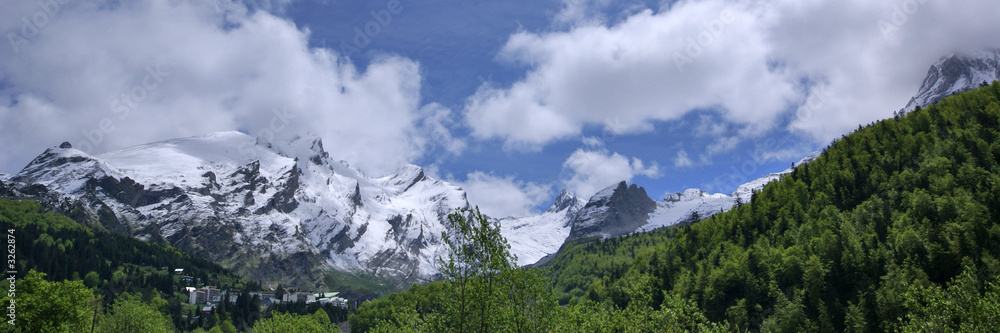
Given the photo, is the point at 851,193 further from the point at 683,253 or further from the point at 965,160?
the point at 683,253

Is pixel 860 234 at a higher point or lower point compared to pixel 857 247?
higher

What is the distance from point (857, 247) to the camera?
11725cm

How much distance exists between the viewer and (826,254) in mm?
123000

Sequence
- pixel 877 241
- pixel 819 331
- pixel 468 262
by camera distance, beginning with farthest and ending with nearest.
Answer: pixel 877 241 → pixel 819 331 → pixel 468 262

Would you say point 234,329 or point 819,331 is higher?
point 234,329

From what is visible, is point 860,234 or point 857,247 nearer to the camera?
point 857,247

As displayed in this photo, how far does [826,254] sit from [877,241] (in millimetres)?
10308

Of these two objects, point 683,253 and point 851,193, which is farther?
point 683,253

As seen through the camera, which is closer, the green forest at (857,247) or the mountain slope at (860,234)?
the green forest at (857,247)

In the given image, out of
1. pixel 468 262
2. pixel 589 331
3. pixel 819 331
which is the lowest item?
pixel 819 331

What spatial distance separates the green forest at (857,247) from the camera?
180 feet

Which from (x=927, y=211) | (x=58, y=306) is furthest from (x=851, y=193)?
(x=58, y=306)

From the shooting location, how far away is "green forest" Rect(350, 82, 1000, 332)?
5497cm

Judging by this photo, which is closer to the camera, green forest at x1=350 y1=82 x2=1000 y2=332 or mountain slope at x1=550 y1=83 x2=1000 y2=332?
green forest at x1=350 y1=82 x2=1000 y2=332
